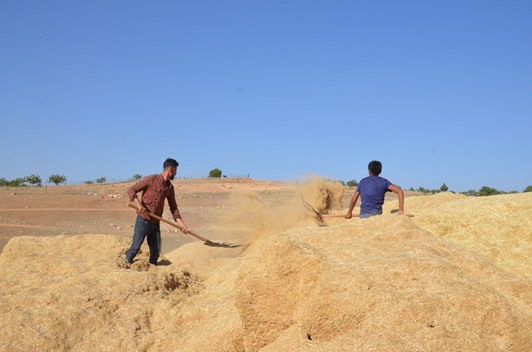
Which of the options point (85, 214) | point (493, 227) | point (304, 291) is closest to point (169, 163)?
point (304, 291)

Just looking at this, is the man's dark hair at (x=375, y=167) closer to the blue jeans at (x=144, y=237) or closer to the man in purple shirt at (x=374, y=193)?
the man in purple shirt at (x=374, y=193)

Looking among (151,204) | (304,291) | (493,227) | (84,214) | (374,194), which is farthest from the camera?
(84,214)

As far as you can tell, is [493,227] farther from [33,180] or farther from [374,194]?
[33,180]

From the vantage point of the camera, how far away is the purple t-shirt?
21.9 ft

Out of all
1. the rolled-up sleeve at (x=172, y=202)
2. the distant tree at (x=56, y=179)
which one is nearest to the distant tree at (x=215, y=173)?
the distant tree at (x=56, y=179)

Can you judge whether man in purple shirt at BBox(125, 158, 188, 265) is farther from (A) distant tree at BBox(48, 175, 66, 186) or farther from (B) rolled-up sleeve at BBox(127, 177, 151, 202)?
(A) distant tree at BBox(48, 175, 66, 186)

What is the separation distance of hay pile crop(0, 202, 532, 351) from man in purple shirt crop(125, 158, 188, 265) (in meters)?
0.86

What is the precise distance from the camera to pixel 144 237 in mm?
6586

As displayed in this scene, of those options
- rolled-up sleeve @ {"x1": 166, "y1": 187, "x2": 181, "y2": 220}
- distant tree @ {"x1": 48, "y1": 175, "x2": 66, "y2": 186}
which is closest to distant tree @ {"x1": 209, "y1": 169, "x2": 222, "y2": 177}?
distant tree @ {"x1": 48, "y1": 175, "x2": 66, "y2": 186}

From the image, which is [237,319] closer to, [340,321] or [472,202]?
[340,321]

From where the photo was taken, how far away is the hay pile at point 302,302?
308cm

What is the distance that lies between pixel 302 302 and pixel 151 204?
362cm

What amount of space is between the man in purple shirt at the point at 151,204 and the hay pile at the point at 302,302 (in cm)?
86

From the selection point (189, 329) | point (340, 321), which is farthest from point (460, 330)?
point (189, 329)
